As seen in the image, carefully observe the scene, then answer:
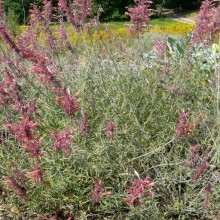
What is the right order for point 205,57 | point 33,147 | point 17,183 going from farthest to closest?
point 205,57 < point 17,183 < point 33,147

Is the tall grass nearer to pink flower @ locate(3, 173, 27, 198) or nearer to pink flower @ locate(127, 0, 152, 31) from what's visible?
pink flower @ locate(3, 173, 27, 198)

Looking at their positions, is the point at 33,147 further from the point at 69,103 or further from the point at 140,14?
the point at 140,14

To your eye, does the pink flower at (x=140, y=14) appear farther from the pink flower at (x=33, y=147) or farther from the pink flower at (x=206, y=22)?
the pink flower at (x=33, y=147)

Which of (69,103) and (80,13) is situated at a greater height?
(80,13)

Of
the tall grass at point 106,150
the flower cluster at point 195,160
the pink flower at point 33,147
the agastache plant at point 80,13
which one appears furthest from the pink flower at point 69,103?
the agastache plant at point 80,13

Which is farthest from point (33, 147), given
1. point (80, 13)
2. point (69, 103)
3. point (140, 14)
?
point (80, 13)

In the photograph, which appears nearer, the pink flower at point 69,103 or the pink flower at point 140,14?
the pink flower at point 69,103

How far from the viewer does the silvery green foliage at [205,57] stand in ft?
14.1

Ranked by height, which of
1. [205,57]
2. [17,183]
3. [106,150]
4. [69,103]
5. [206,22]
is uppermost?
[206,22]

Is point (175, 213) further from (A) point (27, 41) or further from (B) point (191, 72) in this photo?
(A) point (27, 41)

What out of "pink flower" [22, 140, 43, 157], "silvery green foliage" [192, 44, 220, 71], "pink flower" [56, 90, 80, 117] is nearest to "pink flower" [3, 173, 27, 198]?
"pink flower" [22, 140, 43, 157]

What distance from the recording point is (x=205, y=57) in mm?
4520

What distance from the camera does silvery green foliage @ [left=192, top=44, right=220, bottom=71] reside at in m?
4.30

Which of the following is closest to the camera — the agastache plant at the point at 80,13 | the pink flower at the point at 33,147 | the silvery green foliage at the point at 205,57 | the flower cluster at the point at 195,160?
the pink flower at the point at 33,147
